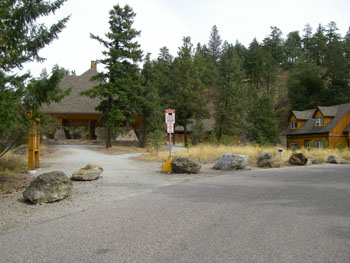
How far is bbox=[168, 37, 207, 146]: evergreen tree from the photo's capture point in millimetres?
42625

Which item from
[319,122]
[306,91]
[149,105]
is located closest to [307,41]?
[306,91]

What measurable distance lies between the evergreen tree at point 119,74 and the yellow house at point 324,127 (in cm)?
2417

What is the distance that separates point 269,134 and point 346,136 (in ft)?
33.1

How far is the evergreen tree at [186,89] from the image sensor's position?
140 feet

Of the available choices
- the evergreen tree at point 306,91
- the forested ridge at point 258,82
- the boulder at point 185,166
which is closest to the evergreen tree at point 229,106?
the forested ridge at point 258,82

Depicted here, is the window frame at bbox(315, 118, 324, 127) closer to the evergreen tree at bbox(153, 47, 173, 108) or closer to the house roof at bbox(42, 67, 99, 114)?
the evergreen tree at bbox(153, 47, 173, 108)

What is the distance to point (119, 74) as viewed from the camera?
97.9 feet

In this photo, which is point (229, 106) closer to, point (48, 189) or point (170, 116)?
point (170, 116)

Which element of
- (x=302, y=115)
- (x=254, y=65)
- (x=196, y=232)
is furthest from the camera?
(x=254, y=65)

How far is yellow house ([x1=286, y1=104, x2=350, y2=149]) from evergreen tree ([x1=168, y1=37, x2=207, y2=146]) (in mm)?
14860

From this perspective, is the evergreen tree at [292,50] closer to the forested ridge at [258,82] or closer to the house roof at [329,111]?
the forested ridge at [258,82]

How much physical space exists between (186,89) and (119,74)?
13907 mm

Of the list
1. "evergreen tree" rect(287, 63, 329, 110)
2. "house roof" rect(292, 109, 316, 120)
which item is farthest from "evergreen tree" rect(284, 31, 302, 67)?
"house roof" rect(292, 109, 316, 120)

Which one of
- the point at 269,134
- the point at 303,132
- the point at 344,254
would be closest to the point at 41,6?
the point at 344,254
